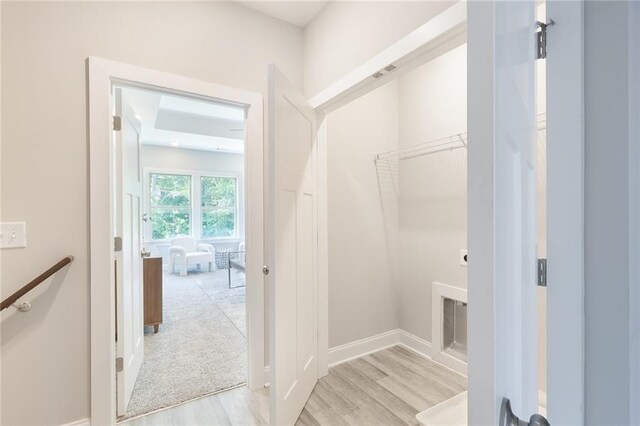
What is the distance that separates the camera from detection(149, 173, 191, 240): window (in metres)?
6.50

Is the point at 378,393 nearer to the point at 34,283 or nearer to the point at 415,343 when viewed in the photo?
the point at 415,343

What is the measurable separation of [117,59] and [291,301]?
172 cm

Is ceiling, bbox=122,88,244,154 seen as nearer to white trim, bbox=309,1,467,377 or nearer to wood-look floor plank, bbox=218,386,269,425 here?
white trim, bbox=309,1,467,377

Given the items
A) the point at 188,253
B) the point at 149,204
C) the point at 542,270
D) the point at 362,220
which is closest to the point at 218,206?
the point at 188,253

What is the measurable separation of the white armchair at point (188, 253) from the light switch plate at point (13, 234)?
4.82 metres

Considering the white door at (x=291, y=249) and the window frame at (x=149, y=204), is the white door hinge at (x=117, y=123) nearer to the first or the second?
the white door at (x=291, y=249)

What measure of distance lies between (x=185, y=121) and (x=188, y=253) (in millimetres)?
3028

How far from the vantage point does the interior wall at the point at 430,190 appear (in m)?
2.26

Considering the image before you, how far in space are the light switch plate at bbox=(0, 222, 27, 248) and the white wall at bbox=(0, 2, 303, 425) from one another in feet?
0.09

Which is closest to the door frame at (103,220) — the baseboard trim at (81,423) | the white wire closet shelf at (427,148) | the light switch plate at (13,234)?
the baseboard trim at (81,423)

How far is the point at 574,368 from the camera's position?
702mm

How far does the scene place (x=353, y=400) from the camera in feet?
6.30

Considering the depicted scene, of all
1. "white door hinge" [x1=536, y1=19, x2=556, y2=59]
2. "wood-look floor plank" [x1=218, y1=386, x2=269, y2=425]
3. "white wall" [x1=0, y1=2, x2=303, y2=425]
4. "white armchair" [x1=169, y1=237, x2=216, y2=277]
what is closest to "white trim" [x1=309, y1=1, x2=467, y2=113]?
"white door hinge" [x1=536, y1=19, x2=556, y2=59]

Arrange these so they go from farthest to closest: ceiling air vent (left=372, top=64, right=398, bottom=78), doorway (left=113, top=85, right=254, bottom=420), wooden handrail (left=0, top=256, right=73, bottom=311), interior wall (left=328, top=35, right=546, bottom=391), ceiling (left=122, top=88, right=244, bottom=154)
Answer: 1. ceiling (left=122, top=88, right=244, bottom=154)
2. interior wall (left=328, top=35, right=546, bottom=391)
3. doorway (left=113, top=85, right=254, bottom=420)
4. ceiling air vent (left=372, top=64, right=398, bottom=78)
5. wooden handrail (left=0, top=256, right=73, bottom=311)
